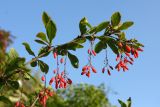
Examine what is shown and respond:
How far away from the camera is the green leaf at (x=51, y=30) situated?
4.12 m

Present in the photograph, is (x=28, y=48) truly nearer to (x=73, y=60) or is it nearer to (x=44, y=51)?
(x=44, y=51)

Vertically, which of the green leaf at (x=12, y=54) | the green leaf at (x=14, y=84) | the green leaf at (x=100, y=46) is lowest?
the green leaf at (x=14, y=84)

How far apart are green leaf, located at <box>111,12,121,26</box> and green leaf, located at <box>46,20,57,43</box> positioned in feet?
1.84

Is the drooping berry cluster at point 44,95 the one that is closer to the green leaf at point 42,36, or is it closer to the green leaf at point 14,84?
the green leaf at point 14,84

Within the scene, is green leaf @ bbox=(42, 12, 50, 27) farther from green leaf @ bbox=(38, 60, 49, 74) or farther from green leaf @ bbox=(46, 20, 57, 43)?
green leaf @ bbox=(38, 60, 49, 74)

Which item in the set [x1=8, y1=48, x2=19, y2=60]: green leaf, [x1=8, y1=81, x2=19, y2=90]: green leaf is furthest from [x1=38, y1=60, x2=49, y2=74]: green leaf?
[x1=8, y1=81, x2=19, y2=90]: green leaf

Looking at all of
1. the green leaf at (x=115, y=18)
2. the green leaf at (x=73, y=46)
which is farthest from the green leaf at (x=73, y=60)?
the green leaf at (x=115, y=18)

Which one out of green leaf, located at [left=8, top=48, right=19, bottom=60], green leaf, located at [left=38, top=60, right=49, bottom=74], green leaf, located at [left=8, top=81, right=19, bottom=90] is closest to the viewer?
green leaf, located at [left=8, top=81, right=19, bottom=90]

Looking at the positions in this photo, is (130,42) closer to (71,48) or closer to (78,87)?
(71,48)

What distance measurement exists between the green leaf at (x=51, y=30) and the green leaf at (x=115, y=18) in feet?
1.84

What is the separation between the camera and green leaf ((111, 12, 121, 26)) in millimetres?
4156

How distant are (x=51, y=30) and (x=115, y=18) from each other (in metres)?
0.63

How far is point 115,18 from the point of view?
13.7 ft

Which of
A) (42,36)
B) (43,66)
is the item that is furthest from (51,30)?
(43,66)
